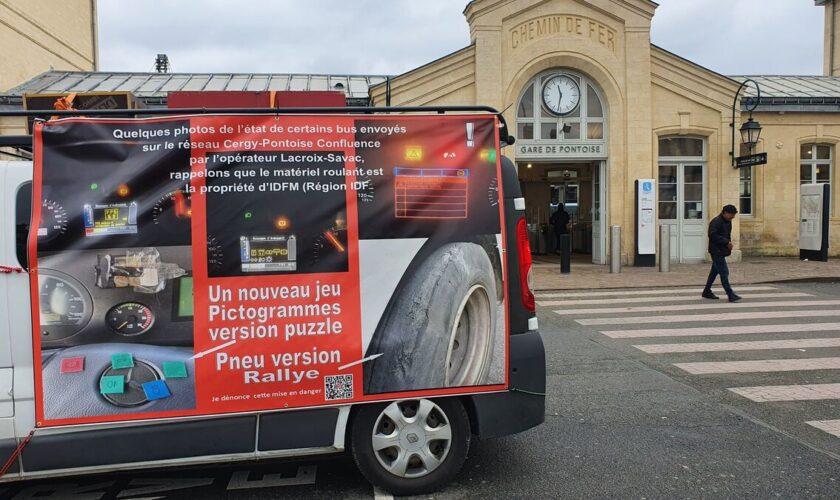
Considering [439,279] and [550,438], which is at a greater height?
[439,279]

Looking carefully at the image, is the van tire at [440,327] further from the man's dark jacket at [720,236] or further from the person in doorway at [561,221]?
the person in doorway at [561,221]

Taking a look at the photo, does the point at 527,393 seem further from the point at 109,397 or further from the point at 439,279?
the point at 109,397

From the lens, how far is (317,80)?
67.6 feet

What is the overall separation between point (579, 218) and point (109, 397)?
840 inches

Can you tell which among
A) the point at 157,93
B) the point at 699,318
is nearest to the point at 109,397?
the point at 699,318

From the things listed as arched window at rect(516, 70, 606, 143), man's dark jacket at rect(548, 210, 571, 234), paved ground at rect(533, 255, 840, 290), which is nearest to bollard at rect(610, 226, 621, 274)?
paved ground at rect(533, 255, 840, 290)

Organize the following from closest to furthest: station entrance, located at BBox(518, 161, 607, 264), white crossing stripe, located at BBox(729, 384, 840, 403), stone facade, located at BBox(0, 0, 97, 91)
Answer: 1. white crossing stripe, located at BBox(729, 384, 840, 403)
2. stone facade, located at BBox(0, 0, 97, 91)
3. station entrance, located at BBox(518, 161, 607, 264)

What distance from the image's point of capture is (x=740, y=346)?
7.43 meters

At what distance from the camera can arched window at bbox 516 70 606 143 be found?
16984 millimetres

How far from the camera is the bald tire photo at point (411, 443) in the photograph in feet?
11.1

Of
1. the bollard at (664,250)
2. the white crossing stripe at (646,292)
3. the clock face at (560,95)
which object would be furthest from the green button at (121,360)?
the clock face at (560,95)

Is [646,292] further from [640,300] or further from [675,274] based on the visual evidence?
[675,274]

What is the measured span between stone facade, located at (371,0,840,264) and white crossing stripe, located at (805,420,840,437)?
40.3 feet

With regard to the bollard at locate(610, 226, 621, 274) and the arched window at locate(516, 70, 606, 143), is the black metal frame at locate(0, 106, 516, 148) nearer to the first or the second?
the bollard at locate(610, 226, 621, 274)
